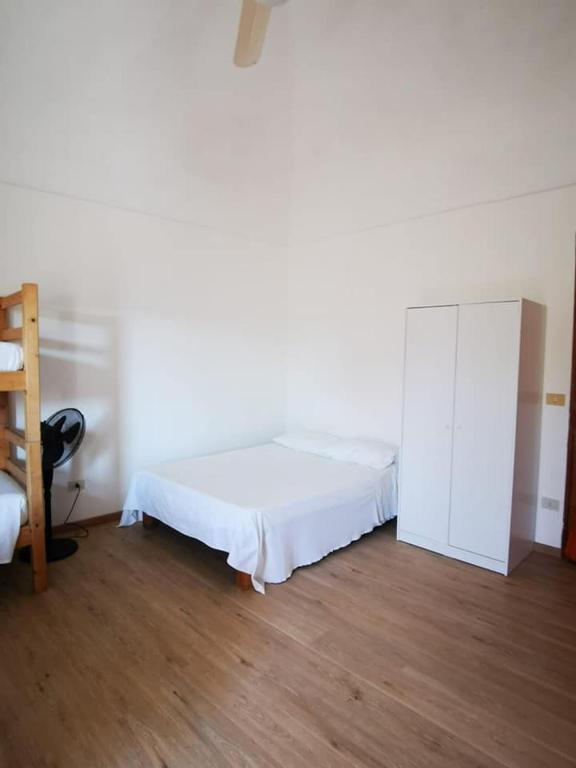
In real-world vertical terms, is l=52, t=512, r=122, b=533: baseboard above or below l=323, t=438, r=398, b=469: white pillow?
below

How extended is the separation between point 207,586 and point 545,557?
2.40 meters

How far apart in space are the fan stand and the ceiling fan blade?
275 cm

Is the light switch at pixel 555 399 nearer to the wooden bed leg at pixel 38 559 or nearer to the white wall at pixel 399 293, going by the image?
the white wall at pixel 399 293

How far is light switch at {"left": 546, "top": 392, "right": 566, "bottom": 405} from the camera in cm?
316

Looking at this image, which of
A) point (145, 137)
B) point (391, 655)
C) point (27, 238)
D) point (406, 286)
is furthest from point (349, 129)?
point (391, 655)

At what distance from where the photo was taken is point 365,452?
12.6 feet

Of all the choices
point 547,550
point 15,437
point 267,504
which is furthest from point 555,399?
point 15,437

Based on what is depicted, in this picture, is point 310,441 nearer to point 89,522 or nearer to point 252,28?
point 89,522

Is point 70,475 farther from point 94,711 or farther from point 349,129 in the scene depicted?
point 349,129

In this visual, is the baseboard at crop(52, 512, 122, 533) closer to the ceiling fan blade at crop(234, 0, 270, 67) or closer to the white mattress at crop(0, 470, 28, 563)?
the white mattress at crop(0, 470, 28, 563)

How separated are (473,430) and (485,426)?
9 cm

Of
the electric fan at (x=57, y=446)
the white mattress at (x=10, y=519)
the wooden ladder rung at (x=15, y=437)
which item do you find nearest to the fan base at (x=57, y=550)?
the electric fan at (x=57, y=446)

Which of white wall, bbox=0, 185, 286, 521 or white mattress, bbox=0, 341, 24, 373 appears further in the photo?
white wall, bbox=0, 185, 286, 521

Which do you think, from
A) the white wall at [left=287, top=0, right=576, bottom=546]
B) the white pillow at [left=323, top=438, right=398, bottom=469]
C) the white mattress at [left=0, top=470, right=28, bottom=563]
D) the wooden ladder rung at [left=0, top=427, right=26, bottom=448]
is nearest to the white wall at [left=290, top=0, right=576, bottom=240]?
the white wall at [left=287, top=0, right=576, bottom=546]
